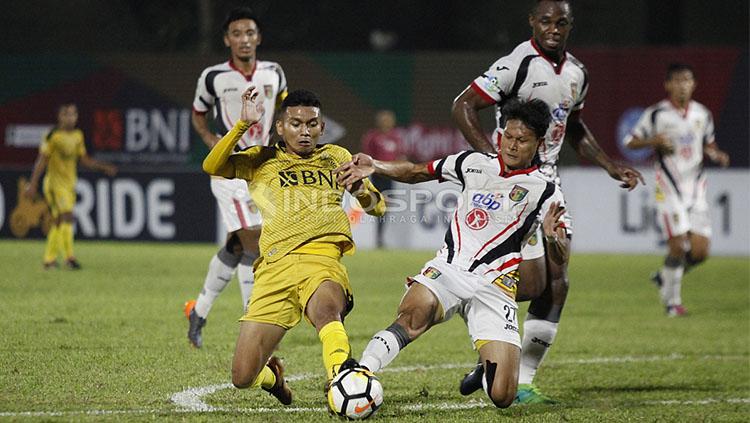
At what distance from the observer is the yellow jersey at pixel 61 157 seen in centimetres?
1513

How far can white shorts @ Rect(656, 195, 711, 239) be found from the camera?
12.0 metres

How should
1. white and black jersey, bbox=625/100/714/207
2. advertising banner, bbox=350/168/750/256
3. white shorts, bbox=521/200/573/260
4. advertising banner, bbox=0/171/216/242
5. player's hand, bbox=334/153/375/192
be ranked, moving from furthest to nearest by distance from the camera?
advertising banner, bbox=0/171/216/242 → advertising banner, bbox=350/168/750/256 → white and black jersey, bbox=625/100/714/207 → white shorts, bbox=521/200/573/260 → player's hand, bbox=334/153/375/192

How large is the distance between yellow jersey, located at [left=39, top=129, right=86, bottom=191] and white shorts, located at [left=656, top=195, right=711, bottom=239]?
7.64m

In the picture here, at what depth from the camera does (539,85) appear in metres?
7.07

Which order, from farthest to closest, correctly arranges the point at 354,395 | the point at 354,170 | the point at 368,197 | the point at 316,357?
the point at 316,357
the point at 368,197
the point at 354,170
the point at 354,395

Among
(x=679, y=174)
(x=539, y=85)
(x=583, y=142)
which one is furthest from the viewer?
(x=679, y=174)

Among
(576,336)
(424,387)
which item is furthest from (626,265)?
(424,387)

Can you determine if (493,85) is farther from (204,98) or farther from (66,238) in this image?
(66,238)

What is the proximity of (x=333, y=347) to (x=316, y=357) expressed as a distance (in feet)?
8.12

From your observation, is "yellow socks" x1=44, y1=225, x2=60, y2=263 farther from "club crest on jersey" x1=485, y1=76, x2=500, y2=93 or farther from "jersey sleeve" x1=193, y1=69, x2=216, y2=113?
"club crest on jersey" x1=485, y1=76, x2=500, y2=93

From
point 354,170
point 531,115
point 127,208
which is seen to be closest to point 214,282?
point 354,170

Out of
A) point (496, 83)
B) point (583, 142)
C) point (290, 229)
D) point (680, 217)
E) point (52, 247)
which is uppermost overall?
point (496, 83)

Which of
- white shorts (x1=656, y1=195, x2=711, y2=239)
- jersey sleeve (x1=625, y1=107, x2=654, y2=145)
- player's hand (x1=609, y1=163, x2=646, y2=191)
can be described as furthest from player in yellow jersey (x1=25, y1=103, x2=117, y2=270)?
player's hand (x1=609, y1=163, x2=646, y2=191)

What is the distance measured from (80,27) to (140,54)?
2546 millimetres
